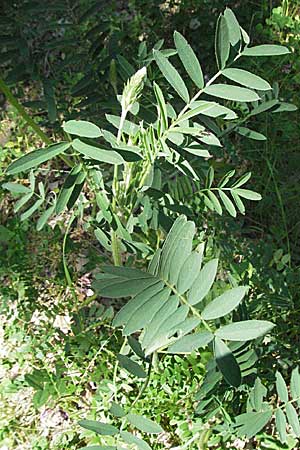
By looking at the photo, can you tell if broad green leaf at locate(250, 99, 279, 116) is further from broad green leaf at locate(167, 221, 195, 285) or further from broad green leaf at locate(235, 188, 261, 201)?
broad green leaf at locate(167, 221, 195, 285)

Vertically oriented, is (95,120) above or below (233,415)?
above

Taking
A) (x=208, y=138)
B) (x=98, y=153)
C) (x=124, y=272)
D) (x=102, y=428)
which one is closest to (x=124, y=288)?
(x=124, y=272)

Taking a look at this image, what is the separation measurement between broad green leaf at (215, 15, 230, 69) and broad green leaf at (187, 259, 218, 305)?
1.30ft

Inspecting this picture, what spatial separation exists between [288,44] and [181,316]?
1.39m

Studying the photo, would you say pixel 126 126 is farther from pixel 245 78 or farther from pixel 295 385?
pixel 295 385

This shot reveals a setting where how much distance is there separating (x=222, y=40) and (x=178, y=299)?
1.57 ft

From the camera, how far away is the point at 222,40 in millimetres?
1245

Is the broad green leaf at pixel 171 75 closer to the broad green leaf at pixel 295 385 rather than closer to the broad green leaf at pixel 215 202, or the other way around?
the broad green leaf at pixel 215 202

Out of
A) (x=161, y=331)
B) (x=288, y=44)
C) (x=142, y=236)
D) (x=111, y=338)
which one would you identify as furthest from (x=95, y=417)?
(x=288, y=44)

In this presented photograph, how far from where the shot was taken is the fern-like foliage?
1138 mm

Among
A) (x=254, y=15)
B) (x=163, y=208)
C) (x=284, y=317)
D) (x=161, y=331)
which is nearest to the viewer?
(x=161, y=331)

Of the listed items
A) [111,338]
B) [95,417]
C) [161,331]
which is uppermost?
[161,331]

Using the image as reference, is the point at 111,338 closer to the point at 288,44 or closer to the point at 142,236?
the point at 142,236

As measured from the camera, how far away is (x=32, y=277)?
1.92 m
